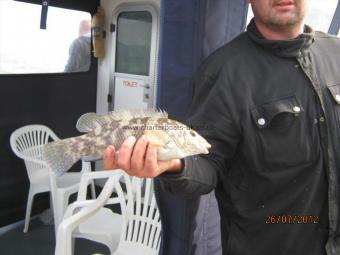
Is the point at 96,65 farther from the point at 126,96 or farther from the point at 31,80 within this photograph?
the point at 31,80

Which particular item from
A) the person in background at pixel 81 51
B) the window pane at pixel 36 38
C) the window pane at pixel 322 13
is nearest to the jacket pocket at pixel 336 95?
the window pane at pixel 322 13

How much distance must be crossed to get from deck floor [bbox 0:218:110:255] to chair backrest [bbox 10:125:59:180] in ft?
2.40

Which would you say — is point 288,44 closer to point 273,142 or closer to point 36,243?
point 273,142

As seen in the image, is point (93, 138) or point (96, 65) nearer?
point (93, 138)

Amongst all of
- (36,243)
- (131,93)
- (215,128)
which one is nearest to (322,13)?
(215,128)

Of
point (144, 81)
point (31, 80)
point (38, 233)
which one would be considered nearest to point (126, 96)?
point (144, 81)

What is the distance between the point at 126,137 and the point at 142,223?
1661 mm

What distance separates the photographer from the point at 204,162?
141 cm

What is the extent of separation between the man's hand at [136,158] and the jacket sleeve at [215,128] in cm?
22

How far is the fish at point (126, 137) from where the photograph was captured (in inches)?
45.8

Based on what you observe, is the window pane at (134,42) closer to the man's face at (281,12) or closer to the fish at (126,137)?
the man's face at (281,12)

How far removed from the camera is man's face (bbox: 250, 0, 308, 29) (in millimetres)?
1472

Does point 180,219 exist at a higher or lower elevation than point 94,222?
higher

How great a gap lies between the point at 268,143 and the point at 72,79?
4.09m
